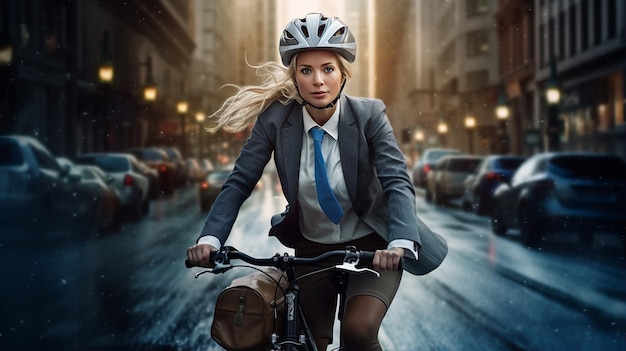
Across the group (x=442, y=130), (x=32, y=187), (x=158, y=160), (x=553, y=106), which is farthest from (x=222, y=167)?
(x=553, y=106)

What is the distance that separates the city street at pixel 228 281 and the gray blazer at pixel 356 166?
3755 mm

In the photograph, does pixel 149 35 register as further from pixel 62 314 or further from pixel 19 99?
pixel 62 314

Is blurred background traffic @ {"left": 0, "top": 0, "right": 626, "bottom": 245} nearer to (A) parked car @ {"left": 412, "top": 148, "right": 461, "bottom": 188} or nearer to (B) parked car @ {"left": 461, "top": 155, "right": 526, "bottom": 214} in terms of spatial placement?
(A) parked car @ {"left": 412, "top": 148, "right": 461, "bottom": 188}

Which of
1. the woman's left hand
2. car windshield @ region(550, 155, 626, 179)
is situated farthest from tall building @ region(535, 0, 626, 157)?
the woman's left hand

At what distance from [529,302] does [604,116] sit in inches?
272

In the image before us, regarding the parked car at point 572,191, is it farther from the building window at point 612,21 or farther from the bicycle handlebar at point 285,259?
the bicycle handlebar at point 285,259

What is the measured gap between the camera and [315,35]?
12.0ft

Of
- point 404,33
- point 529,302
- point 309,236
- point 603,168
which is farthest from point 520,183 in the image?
point 309,236

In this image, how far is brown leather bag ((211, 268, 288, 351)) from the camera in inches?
129

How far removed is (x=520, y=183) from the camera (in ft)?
44.8

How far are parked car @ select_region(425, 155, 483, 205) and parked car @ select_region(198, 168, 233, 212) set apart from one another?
2925 millimetres

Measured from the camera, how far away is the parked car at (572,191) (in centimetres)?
1266

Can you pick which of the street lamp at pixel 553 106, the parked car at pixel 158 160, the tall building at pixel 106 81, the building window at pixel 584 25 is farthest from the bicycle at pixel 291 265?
the building window at pixel 584 25

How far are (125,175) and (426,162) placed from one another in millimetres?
4588
